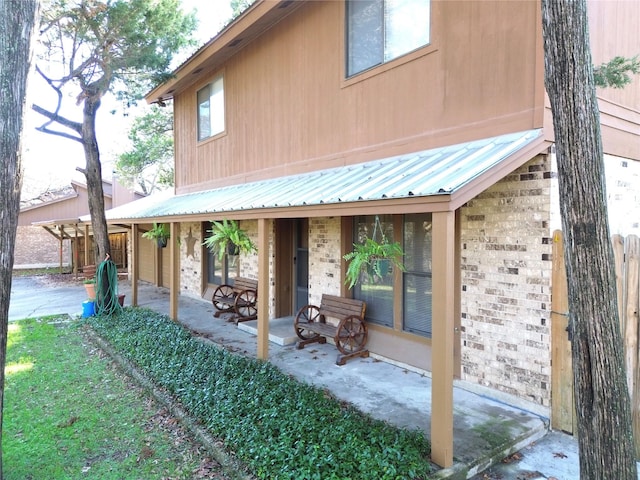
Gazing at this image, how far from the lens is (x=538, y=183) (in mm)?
4277

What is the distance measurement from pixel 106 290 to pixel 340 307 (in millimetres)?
5945

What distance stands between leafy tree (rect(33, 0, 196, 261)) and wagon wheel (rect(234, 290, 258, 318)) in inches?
153

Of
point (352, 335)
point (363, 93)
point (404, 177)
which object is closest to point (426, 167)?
point (404, 177)

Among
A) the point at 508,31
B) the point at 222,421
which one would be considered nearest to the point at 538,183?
the point at 508,31

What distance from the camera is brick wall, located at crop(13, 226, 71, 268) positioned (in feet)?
80.5

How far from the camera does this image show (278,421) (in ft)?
13.0

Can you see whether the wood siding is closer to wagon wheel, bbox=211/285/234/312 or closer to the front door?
the front door

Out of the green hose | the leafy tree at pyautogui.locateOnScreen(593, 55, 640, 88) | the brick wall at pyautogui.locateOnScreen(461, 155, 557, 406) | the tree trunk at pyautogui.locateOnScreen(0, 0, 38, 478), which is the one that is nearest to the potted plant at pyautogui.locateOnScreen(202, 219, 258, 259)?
the green hose

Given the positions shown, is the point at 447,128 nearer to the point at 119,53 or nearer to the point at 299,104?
the point at 299,104

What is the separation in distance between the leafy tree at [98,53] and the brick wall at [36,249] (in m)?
16.3

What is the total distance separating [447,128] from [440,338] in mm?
2703

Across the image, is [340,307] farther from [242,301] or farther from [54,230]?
[54,230]

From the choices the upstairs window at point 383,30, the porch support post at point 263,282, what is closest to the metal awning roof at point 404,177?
the porch support post at point 263,282

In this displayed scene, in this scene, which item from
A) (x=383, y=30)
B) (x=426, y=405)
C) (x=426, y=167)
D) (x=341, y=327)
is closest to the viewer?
(x=426, y=167)
